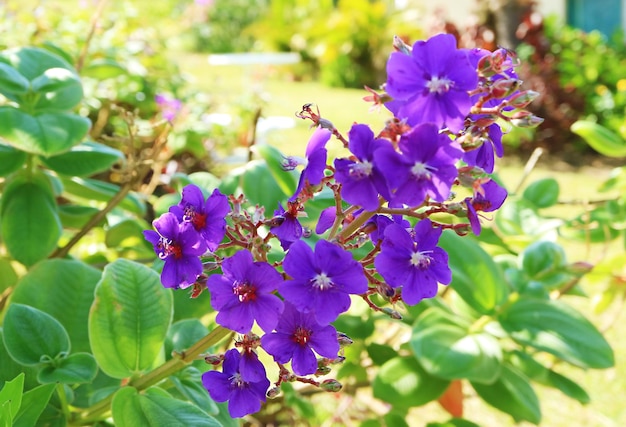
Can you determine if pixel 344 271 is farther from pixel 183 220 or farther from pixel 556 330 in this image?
pixel 556 330

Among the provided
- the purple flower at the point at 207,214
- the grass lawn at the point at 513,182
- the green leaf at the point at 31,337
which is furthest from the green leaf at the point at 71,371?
the grass lawn at the point at 513,182

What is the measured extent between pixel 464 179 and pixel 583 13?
355 inches

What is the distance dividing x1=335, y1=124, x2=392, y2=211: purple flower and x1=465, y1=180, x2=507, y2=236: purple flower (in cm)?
8

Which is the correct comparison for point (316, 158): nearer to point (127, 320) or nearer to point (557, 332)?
point (127, 320)

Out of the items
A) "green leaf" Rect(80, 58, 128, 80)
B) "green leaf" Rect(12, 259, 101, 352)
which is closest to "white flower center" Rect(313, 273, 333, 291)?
"green leaf" Rect(12, 259, 101, 352)

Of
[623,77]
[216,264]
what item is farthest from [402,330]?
[623,77]

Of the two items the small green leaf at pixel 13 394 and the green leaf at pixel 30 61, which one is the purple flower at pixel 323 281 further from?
the green leaf at pixel 30 61

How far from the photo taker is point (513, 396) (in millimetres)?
1259

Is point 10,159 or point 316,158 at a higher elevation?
point 316,158

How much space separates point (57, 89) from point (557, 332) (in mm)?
839

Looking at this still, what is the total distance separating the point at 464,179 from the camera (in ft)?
2.05

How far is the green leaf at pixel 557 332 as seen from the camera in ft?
3.82

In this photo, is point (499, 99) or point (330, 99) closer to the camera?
point (499, 99)

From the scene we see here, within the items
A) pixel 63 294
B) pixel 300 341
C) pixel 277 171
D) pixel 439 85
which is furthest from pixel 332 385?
pixel 277 171
